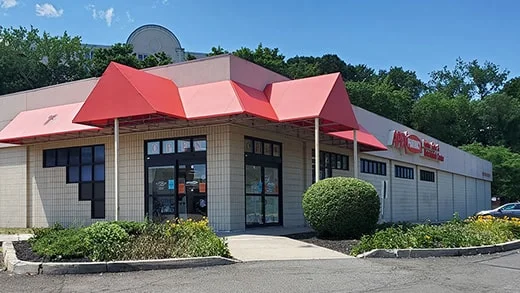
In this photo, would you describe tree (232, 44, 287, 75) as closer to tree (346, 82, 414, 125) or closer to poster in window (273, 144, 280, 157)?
tree (346, 82, 414, 125)

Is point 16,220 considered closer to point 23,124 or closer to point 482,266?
point 23,124

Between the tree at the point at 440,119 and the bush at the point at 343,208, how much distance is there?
207ft

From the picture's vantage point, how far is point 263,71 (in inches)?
784

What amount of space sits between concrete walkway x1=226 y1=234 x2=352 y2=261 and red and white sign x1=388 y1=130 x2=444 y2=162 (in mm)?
17124

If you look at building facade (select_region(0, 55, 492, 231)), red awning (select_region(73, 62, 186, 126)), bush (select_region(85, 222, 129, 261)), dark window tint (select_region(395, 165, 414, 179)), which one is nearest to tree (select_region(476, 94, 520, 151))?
dark window tint (select_region(395, 165, 414, 179))

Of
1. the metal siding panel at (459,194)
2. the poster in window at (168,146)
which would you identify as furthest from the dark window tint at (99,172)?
the metal siding panel at (459,194)

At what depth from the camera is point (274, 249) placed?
13906 millimetres

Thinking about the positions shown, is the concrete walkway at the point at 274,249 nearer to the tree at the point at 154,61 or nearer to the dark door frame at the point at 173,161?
the dark door frame at the point at 173,161

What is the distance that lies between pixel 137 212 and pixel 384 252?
10.1 metres

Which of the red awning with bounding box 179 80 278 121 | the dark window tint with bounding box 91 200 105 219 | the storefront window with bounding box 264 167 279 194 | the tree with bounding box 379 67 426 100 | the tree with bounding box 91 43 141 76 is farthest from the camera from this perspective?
the tree with bounding box 379 67 426 100

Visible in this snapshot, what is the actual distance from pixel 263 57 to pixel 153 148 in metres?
38.1

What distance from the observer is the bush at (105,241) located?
1100cm

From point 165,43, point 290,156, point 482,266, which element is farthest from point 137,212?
point 165,43

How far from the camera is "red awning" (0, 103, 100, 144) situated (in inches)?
802
